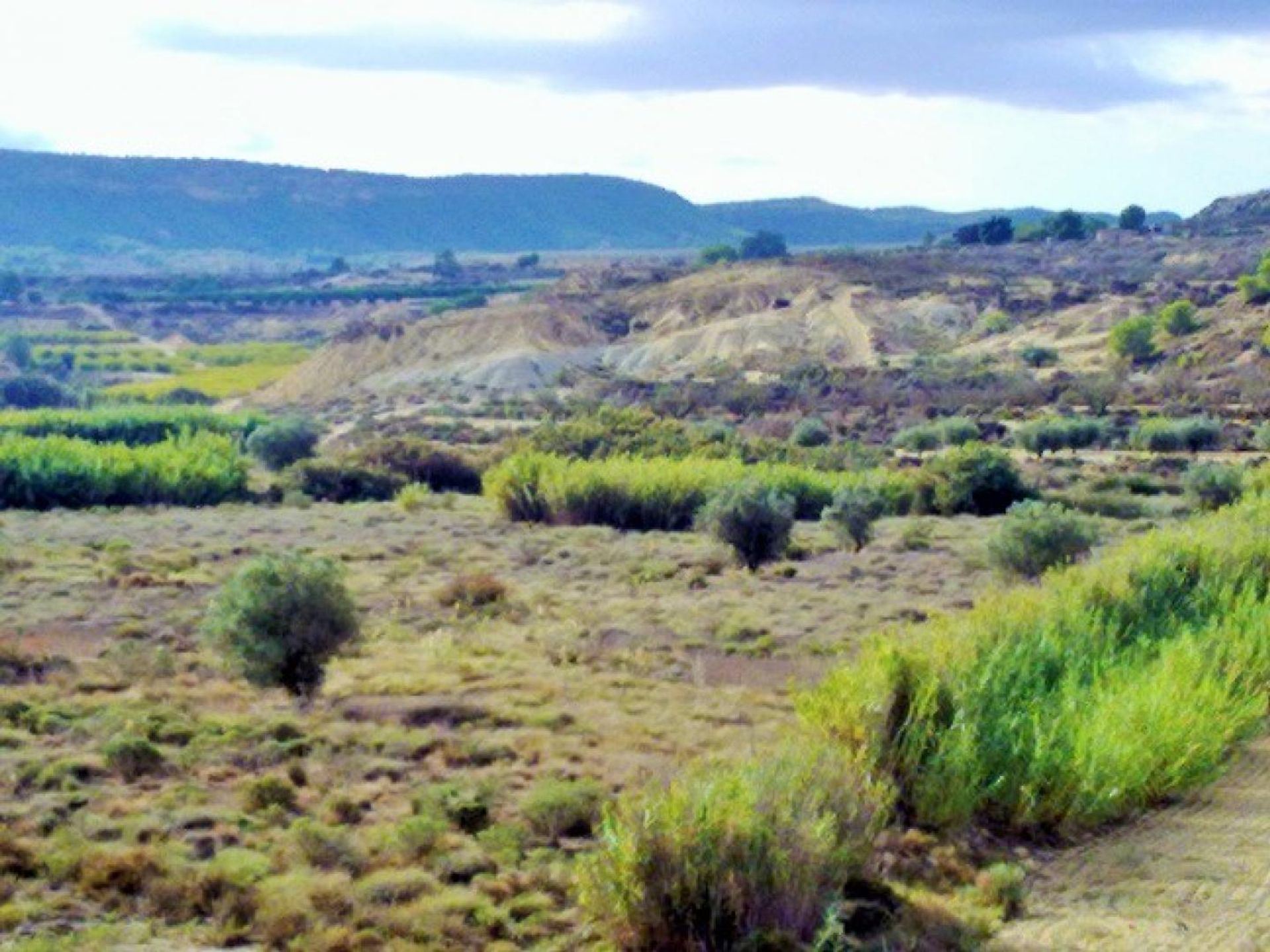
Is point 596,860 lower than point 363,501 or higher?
higher

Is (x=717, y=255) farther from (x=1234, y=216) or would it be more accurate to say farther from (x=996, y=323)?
(x=996, y=323)

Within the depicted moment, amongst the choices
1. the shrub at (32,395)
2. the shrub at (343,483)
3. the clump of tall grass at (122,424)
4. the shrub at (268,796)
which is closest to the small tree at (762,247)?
the shrub at (32,395)

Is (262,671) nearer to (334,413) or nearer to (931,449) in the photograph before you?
(931,449)

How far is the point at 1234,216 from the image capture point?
530 feet

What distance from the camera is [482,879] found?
13.9m

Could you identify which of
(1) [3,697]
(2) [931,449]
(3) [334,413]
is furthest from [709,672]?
(3) [334,413]

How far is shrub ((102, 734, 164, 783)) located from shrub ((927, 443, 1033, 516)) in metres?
33.5

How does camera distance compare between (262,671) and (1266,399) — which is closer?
(262,671)

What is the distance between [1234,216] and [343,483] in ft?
409

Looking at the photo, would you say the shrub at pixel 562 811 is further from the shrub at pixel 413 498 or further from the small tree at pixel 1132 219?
the small tree at pixel 1132 219

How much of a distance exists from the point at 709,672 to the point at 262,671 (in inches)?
246

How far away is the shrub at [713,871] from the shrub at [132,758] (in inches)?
246

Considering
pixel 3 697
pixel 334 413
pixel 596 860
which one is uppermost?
pixel 596 860

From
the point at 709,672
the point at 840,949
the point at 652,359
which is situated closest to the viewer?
the point at 840,949
